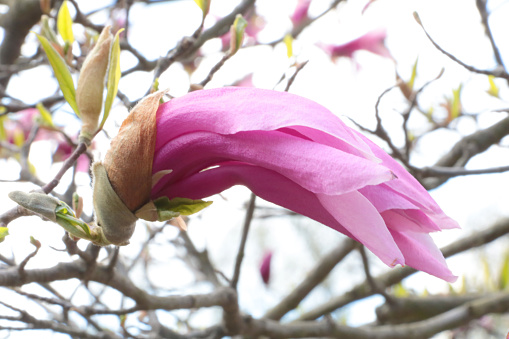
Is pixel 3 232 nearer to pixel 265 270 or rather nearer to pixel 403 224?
pixel 403 224

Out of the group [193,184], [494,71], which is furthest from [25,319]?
[494,71]

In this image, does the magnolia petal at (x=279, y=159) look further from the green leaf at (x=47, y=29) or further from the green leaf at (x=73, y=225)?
the green leaf at (x=47, y=29)

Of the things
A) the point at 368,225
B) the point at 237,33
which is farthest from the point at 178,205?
the point at 237,33

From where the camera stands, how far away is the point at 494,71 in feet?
2.70

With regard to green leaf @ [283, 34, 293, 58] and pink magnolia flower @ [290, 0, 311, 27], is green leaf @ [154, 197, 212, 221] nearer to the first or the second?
green leaf @ [283, 34, 293, 58]

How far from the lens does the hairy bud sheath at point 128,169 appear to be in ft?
1.38

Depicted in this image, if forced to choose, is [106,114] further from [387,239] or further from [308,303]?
[308,303]

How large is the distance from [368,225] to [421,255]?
86 millimetres

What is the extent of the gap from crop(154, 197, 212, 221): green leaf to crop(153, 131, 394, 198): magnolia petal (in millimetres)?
13

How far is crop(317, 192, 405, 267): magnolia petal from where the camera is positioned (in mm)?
383

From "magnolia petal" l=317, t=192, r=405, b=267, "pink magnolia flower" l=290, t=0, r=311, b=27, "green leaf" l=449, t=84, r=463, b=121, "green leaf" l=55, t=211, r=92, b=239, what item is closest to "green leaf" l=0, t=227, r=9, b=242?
"green leaf" l=55, t=211, r=92, b=239

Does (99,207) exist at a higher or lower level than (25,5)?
lower

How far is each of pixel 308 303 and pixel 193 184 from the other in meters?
4.42

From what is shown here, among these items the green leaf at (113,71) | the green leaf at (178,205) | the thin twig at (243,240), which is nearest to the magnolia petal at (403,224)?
the green leaf at (178,205)
